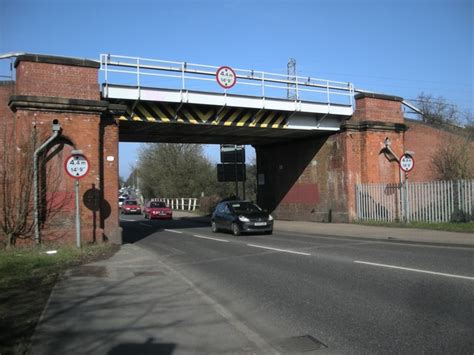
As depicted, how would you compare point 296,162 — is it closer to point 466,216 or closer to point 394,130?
point 394,130

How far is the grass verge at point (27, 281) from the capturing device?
18.4 ft

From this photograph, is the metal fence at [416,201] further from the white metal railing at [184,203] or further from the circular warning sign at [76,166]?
the white metal railing at [184,203]

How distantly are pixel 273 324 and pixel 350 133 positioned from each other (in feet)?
65.1

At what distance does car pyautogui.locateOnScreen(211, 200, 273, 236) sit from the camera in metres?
20.2

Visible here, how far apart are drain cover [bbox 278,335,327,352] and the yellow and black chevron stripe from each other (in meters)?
15.2

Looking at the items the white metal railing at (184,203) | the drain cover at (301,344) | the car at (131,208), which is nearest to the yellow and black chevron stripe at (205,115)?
the drain cover at (301,344)

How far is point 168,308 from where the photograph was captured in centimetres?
716

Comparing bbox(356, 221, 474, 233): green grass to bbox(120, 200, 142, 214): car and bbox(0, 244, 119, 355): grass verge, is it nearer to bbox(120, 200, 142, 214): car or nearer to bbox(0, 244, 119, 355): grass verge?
bbox(0, 244, 119, 355): grass verge

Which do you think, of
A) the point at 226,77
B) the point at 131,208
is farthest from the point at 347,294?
the point at 131,208

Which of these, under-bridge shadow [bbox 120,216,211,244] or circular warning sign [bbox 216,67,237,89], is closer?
circular warning sign [bbox 216,67,237,89]

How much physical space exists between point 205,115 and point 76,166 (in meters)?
8.21

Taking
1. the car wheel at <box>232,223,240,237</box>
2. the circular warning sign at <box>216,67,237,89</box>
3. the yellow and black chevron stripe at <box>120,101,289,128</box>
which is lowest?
the car wheel at <box>232,223,240,237</box>

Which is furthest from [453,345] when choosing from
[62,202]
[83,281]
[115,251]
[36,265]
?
[62,202]

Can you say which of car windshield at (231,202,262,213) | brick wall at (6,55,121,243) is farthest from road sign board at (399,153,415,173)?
brick wall at (6,55,121,243)
